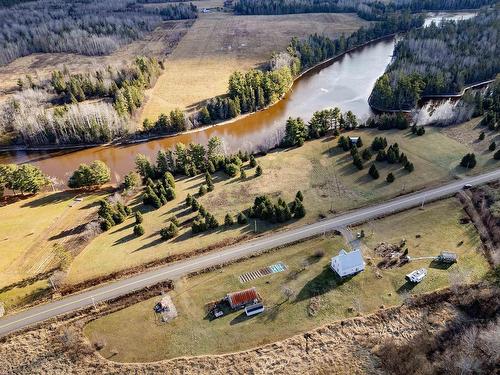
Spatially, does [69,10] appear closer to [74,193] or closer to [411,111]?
[74,193]

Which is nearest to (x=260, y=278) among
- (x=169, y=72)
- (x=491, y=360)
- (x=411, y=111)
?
(x=491, y=360)

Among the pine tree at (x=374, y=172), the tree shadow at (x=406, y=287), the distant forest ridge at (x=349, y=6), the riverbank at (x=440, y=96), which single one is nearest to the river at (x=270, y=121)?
the riverbank at (x=440, y=96)

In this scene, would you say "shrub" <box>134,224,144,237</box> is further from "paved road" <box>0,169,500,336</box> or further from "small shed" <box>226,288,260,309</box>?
"small shed" <box>226,288,260,309</box>

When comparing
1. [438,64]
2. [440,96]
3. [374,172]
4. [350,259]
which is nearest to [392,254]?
[350,259]

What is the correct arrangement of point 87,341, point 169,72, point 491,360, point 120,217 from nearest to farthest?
point 491,360 < point 87,341 < point 120,217 < point 169,72

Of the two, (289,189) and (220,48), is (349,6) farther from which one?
(289,189)

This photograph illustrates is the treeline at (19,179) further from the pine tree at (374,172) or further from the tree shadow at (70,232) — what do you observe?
the pine tree at (374,172)
